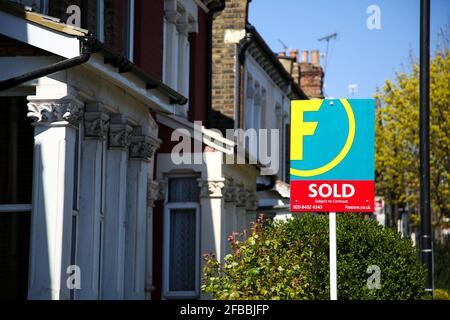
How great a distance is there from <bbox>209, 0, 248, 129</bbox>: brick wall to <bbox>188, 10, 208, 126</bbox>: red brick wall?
2.75 m

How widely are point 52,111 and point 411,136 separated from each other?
29244 mm

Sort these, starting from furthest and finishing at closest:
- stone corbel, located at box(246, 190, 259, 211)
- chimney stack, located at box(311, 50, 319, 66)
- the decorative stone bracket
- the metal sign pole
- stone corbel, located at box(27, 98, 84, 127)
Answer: chimney stack, located at box(311, 50, 319, 66) → stone corbel, located at box(246, 190, 259, 211) → the decorative stone bracket → stone corbel, located at box(27, 98, 84, 127) → the metal sign pole

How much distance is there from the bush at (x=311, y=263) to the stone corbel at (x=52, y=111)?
218cm

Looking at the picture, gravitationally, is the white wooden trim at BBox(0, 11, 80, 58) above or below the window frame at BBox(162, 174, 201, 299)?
above

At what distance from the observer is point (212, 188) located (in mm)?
19000

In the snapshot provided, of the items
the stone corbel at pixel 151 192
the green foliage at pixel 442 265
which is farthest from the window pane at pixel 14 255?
A: the green foliage at pixel 442 265

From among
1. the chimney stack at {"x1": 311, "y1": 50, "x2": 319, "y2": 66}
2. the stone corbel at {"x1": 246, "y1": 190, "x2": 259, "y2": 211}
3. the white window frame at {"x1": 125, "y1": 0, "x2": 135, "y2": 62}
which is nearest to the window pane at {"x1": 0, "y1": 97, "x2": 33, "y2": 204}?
the white window frame at {"x1": 125, "y1": 0, "x2": 135, "y2": 62}

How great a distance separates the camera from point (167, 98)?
15.2 meters

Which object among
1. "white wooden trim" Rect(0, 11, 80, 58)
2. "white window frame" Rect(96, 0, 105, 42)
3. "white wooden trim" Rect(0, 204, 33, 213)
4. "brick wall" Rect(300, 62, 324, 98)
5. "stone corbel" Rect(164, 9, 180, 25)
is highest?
"brick wall" Rect(300, 62, 324, 98)

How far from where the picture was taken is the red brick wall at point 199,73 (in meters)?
22.0

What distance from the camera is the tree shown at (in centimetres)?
3747

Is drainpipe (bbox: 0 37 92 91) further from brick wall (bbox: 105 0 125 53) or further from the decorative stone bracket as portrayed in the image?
brick wall (bbox: 105 0 125 53)
